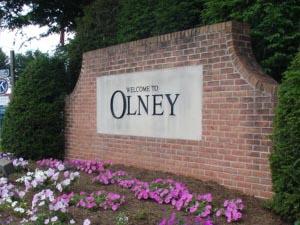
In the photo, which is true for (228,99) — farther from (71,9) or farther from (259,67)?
(71,9)

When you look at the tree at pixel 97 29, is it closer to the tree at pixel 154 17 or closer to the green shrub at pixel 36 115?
the tree at pixel 154 17

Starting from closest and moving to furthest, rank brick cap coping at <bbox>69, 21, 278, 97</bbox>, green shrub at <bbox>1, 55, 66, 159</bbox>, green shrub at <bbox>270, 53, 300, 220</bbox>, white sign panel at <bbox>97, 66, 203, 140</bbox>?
green shrub at <bbox>270, 53, 300, 220</bbox> → brick cap coping at <bbox>69, 21, 278, 97</bbox> → white sign panel at <bbox>97, 66, 203, 140</bbox> → green shrub at <bbox>1, 55, 66, 159</bbox>

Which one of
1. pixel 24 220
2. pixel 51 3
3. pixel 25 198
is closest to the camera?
pixel 24 220

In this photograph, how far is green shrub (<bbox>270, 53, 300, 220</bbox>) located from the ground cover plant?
0.89 ft

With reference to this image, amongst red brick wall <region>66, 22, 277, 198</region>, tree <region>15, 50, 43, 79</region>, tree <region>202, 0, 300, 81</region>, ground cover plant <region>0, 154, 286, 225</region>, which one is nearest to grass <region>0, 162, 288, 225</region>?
ground cover plant <region>0, 154, 286, 225</region>

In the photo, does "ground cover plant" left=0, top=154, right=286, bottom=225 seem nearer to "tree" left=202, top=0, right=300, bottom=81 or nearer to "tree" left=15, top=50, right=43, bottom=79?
"tree" left=202, top=0, right=300, bottom=81

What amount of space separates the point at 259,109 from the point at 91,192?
235 centimetres

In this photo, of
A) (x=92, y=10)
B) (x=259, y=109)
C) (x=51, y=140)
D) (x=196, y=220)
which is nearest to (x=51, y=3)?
(x=92, y=10)

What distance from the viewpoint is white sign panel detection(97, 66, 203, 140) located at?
23.7 feet

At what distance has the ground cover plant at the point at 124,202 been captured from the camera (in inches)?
215

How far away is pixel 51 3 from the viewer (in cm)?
1486

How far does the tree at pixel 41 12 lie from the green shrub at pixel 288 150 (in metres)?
9.96

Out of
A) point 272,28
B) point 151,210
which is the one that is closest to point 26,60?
point 272,28

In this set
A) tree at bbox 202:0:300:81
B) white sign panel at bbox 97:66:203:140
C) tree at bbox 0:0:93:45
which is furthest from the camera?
tree at bbox 0:0:93:45
